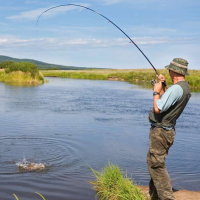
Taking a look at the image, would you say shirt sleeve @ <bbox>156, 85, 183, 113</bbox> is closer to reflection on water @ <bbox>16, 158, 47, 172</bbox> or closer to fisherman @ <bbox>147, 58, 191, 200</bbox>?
fisherman @ <bbox>147, 58, 191, 200</bbox>

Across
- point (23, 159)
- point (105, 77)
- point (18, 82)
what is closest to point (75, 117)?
point (23, 159)

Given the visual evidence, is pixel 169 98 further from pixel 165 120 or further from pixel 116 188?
pixel 116 188

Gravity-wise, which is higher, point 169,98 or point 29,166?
point 169,98

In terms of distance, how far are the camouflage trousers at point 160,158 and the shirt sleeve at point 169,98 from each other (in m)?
0.30

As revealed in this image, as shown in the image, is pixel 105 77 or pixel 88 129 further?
pixel 105 77

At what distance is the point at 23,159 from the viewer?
23.7ft

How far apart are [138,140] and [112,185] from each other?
4.42m

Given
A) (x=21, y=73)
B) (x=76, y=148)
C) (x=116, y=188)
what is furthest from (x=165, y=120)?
(x=21, y=73)

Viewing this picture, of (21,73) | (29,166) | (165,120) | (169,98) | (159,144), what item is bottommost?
(29,166)

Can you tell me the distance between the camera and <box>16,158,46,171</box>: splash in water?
259 inches

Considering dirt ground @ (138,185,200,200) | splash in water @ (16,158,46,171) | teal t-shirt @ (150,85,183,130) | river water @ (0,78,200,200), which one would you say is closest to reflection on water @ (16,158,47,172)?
splash in water @ (16,158,46,171)

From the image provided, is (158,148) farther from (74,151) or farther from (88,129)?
(88,129)

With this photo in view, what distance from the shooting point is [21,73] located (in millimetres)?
33344

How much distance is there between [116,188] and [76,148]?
11.0ft
